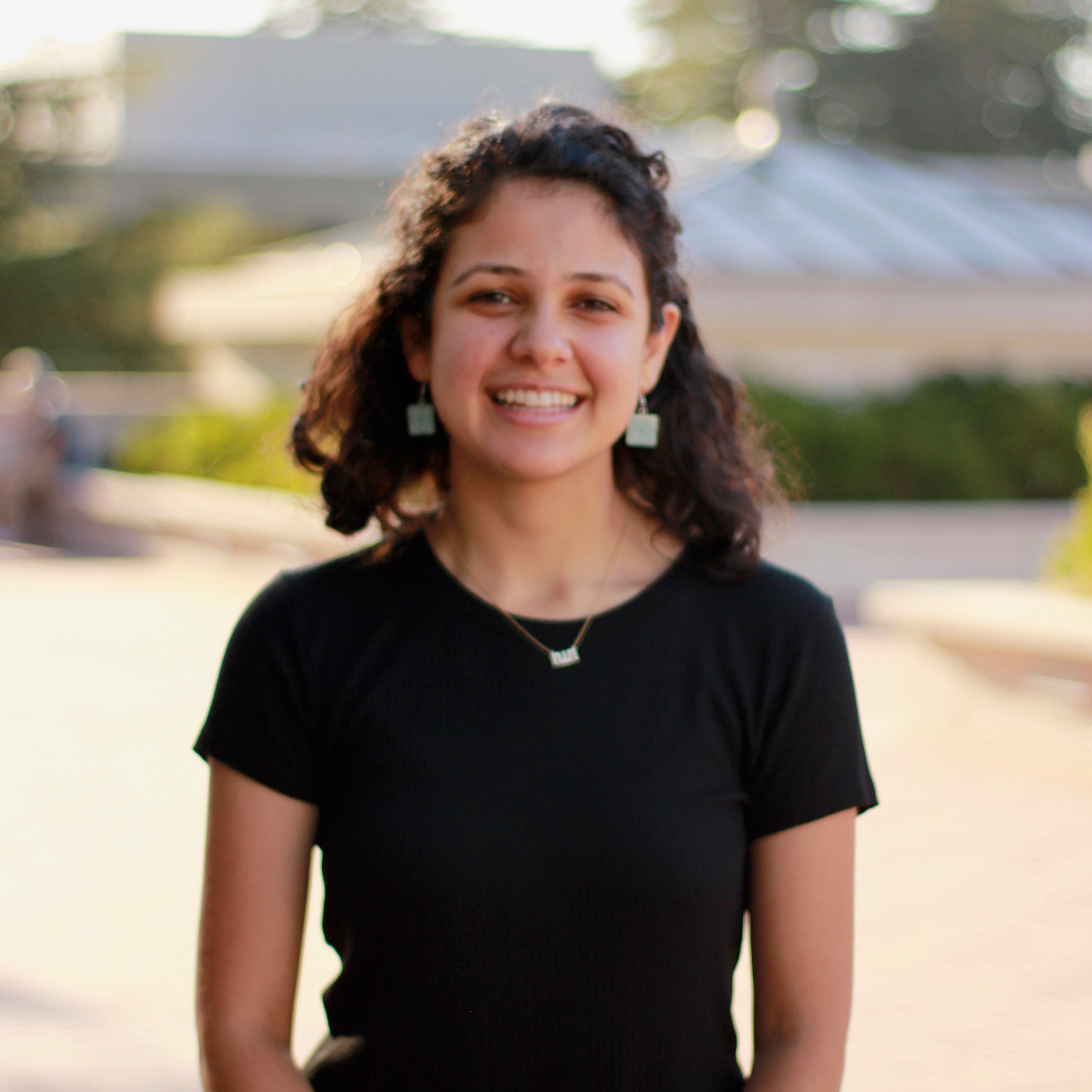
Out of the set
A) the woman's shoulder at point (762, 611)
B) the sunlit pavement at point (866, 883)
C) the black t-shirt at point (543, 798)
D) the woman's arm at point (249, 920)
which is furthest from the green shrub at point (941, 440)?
the woman's arm at point (249, 920)

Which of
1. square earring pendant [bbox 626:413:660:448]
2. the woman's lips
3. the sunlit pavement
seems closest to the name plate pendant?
the woman's lips

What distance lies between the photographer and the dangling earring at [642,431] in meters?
2.48

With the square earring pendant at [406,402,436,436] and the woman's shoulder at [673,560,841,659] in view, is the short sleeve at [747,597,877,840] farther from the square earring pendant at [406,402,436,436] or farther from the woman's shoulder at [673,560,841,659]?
the square earring pendant at [406,402,436,436]

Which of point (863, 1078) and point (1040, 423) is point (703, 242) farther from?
point (863, 1078)

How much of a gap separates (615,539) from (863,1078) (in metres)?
2.28

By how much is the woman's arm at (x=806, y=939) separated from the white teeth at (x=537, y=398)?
66cm

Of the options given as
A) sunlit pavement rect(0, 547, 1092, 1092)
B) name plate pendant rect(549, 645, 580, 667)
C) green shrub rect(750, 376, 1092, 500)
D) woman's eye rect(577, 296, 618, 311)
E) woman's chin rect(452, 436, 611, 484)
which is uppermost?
green shrub rect(750, 376, 1092, 500)

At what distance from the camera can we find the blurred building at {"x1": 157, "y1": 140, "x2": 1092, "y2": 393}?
48.2 feet

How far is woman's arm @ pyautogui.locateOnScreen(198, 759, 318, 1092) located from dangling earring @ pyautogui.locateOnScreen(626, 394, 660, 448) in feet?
2.51

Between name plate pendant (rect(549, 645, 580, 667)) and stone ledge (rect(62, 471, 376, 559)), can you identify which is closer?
name plate pendant (rect(549, 645, 580, 667))

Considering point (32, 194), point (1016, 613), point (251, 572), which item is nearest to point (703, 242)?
point (251, 572)

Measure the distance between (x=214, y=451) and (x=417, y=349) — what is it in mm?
13893

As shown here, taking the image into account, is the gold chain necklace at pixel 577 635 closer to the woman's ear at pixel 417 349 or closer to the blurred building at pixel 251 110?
the woman's ear at pixel 417 349

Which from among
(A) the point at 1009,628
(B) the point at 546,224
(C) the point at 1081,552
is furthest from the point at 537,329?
(C) the point at 1081,552
